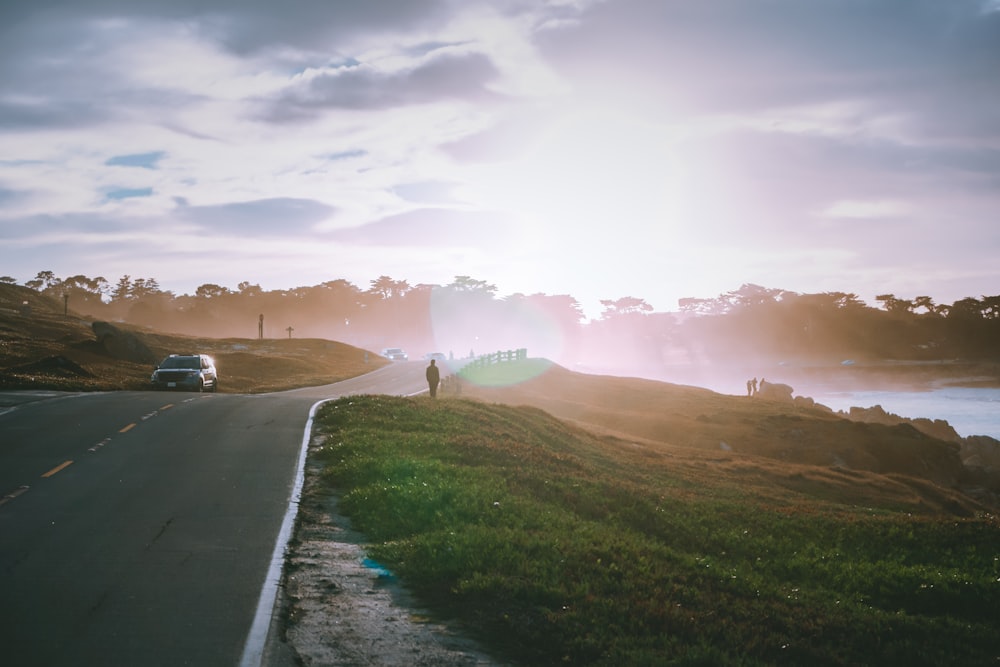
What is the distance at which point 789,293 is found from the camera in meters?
164

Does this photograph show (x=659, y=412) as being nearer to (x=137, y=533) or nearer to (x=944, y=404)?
(x=137, y=533)

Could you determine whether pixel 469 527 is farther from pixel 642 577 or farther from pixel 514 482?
pixel 514 482

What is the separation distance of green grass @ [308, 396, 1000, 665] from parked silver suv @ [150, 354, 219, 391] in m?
18.6

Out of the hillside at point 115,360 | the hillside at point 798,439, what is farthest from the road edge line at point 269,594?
the hillside at point 115,360

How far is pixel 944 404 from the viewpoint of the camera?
111562 mm

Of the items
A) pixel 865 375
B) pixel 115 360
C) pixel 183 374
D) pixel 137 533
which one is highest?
pixel 115 360

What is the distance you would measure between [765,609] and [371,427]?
1511cm

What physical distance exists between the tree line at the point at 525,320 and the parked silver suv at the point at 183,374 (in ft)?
346

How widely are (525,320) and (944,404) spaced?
8471 cm

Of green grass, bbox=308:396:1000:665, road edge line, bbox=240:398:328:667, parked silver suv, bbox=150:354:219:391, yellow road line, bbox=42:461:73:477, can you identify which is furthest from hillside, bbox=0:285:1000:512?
road edge line, bbox=240:398:328:667

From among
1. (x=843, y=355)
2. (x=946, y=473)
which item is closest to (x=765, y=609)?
(x=946, y=473)

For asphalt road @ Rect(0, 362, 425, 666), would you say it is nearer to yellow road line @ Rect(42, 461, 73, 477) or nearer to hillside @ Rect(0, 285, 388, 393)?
yellow road line @ Rect(42, 461, 73, 477)

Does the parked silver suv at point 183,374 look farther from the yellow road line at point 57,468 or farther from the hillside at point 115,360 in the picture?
the yellow road line at point 57,468

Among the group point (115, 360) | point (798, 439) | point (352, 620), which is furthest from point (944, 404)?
point (352, 620)
